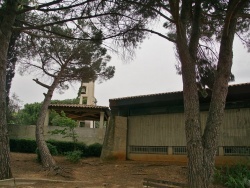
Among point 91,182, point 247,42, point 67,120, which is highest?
point 247,42

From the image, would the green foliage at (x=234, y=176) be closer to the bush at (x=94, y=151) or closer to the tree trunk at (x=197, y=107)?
the tree trunk at (x=197, y=107)

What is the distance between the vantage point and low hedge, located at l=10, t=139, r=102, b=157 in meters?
16.6

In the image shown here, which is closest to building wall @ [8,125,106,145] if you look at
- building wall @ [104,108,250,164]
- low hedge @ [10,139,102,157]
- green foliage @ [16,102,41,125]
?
low hedge @ [10,139,102,157]

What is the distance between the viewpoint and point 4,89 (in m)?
8.62

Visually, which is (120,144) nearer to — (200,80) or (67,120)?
(67,120)

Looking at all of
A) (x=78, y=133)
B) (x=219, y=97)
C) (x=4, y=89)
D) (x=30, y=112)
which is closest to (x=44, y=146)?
(x=4, y=89)

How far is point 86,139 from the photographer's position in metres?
19.3

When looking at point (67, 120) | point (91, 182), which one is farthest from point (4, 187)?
point (67, 120)

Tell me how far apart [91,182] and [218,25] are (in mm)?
6147

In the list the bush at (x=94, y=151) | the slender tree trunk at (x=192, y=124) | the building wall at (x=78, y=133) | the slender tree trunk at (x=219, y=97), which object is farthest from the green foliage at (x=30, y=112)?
the slender tree trunk at (x=219, y=97)

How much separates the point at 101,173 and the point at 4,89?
4.70 m

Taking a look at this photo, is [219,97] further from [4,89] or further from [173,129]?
[173,129]

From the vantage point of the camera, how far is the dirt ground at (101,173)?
9297 mm

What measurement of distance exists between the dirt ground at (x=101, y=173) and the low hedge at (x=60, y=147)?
373 centimetres
